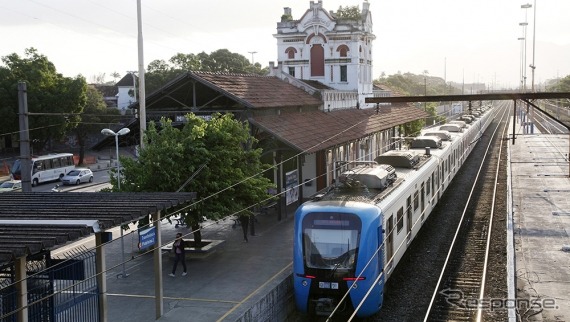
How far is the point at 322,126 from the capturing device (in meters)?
29.4

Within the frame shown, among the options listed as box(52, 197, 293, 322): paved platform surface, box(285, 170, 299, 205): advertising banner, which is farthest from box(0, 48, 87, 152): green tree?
box(52, 197, 293, 322): paved platform surface

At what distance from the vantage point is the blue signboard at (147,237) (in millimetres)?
13609

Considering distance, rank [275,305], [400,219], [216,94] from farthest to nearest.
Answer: [216,94] < [400,219] < [275,305]

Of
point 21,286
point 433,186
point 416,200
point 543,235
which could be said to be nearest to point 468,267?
point 416,200

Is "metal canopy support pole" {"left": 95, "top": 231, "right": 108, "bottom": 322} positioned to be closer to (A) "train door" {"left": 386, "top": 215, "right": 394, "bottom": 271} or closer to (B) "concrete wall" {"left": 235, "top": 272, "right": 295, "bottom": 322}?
(B) "concrete wall" {"left": 235, "top": 272, "right": 295, "bottom": 322}

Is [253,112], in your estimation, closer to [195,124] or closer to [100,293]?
[195,124]

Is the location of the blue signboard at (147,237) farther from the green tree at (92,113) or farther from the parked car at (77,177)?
the green tree at (92,113)

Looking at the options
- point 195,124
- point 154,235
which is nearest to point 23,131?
point 195,124

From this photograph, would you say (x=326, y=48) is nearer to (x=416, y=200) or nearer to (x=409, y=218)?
(x=416, y=200)

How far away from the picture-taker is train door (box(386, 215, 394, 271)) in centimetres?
1519

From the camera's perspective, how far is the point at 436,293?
15.7 metres

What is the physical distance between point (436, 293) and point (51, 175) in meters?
34.3

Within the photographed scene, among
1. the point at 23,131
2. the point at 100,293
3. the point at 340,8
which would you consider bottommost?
the point at 100,293

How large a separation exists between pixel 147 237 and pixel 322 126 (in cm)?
1650
